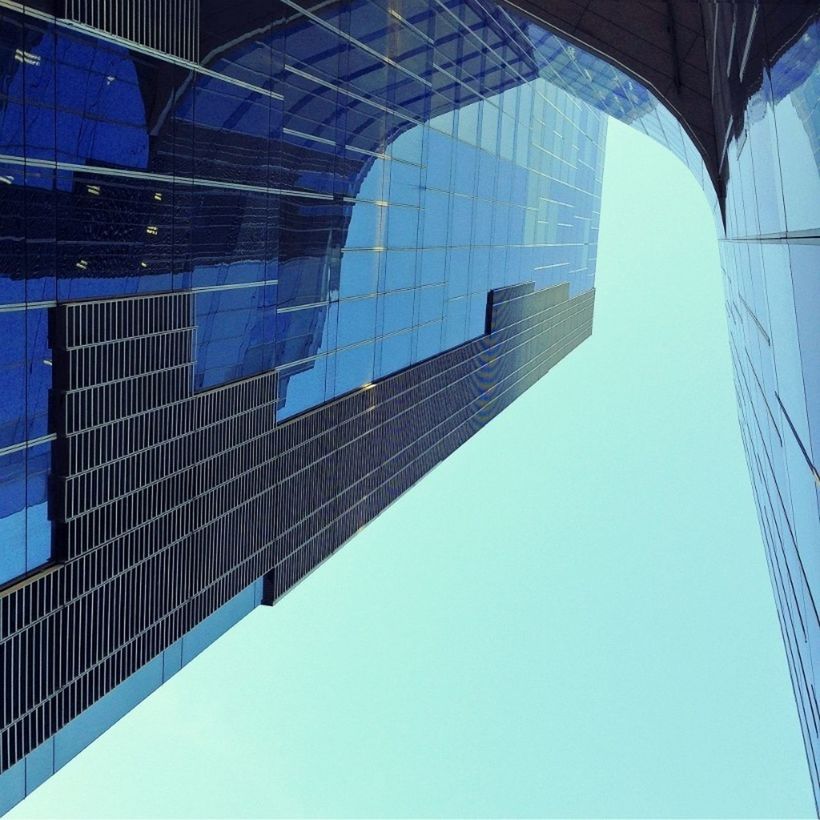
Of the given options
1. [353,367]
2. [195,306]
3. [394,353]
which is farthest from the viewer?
[394,353]

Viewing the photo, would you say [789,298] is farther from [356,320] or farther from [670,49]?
[356,320]

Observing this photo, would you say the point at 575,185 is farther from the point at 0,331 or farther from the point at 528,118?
the point at 0,331

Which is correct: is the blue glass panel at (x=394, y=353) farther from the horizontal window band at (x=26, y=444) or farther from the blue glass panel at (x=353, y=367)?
the horizontal window band at (x=26, y=444)

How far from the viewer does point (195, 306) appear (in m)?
18.1

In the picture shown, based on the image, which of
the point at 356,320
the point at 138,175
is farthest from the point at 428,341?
the point at 138,175

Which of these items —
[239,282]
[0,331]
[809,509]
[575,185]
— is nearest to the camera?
[809,509]

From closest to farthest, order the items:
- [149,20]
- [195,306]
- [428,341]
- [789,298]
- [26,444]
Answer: [789,298] < [26,444] < [149,20] < [195,306] < [428,341]

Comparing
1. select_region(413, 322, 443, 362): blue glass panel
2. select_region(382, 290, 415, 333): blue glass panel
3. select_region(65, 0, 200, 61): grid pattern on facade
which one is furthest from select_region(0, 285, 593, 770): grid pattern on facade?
select_region(413, 322, 443, 362): blue glass panel

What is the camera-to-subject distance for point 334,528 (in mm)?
27938

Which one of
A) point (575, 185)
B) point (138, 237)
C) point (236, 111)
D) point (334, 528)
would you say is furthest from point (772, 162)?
point (575, 185)

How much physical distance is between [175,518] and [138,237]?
17.9 feet

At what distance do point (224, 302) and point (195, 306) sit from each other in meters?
1.18

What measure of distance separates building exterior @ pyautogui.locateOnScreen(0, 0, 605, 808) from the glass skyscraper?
0.06m

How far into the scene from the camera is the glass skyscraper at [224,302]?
13336 millimetres
